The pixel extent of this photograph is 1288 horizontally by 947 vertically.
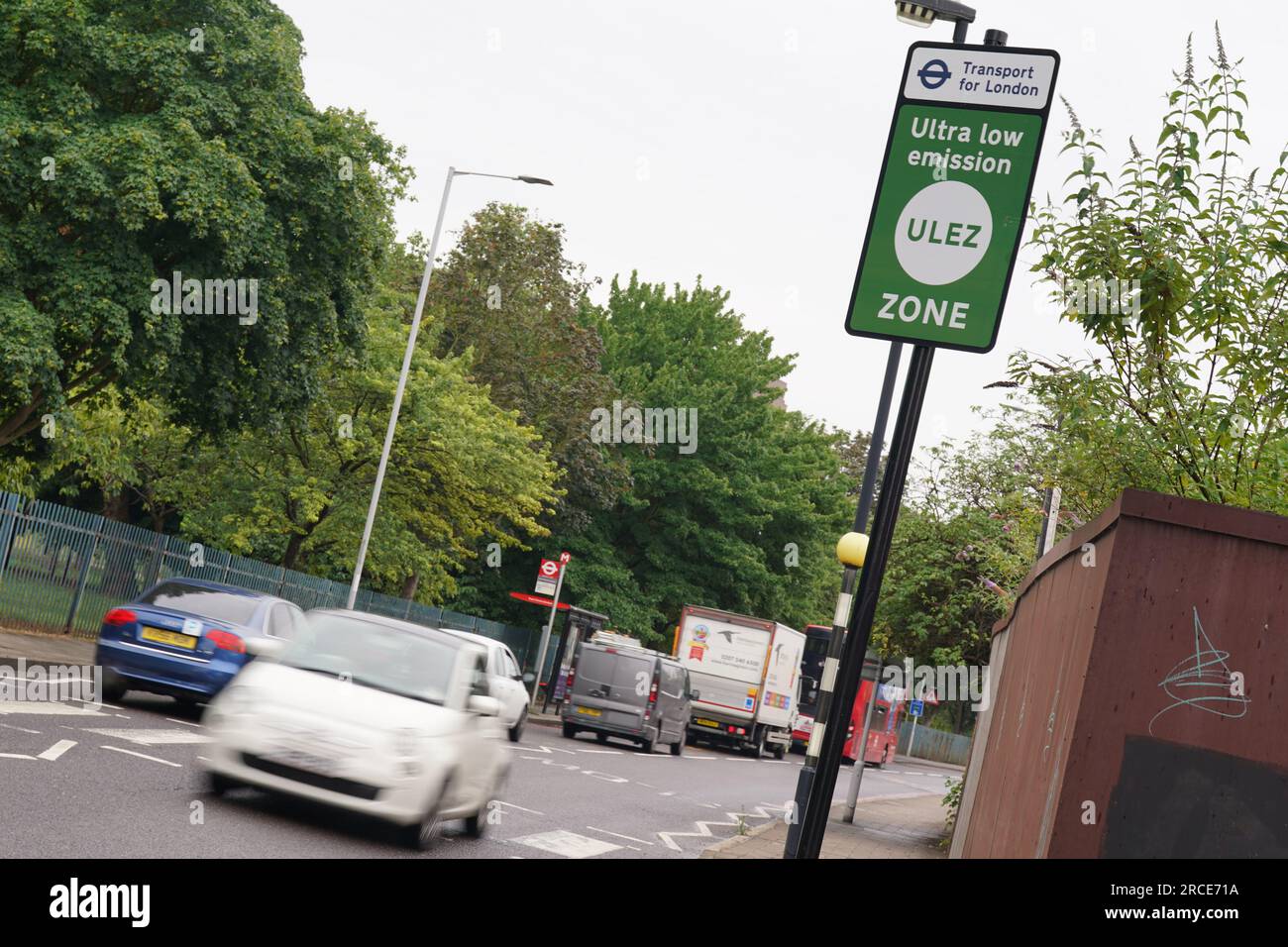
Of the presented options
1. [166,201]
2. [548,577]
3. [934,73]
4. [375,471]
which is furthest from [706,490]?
[934,73]

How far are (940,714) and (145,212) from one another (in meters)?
61.3

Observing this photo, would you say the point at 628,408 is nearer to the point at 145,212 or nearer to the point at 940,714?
the point at 145,212

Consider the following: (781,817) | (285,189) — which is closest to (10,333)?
(285,189)

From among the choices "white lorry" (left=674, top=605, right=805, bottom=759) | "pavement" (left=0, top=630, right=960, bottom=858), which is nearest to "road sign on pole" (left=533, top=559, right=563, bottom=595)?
"white lorry" (left=674, top=605, right=805, bottom=759)

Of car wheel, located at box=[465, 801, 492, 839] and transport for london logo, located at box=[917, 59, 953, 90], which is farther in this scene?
car wheel, located at box=[465, 801, 492, 839]

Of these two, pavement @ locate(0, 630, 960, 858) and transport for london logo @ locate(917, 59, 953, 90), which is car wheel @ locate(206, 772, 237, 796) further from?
transport for london logo @ locate(917, 59, 953, 90)

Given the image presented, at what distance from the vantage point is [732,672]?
122 ft

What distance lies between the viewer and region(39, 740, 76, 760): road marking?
10526 mm

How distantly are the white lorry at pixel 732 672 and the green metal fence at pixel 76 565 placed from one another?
13.1 metres

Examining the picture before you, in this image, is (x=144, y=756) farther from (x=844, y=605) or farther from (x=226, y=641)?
(x=844, y=605)

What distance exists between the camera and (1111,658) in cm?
478

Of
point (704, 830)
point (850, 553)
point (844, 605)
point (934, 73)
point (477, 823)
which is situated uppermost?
point (934, 73)

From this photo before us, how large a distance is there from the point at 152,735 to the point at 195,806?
12.6 ft

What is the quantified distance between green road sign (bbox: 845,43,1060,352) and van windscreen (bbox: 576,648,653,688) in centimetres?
2395
